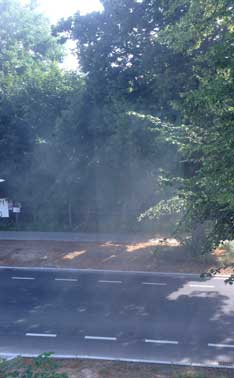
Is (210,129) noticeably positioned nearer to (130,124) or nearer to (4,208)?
(130,124)

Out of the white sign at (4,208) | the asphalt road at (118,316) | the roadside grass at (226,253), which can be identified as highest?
the white sign at (4,208)

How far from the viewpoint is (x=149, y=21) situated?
15.4 meters

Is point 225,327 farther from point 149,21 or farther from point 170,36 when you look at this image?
point 149,21

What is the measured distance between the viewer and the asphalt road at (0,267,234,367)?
29.0 feet

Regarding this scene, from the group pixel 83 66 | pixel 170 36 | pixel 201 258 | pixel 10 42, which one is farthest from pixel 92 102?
pixel 10 42

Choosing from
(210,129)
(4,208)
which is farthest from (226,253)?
(4,208)

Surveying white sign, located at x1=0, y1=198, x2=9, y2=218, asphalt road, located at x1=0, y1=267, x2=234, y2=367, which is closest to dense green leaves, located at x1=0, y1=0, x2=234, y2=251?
white sign, located at x1=0, y1=198, x2=9, y2=218

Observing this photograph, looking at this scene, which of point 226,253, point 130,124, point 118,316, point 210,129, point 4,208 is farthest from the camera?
point 4,208

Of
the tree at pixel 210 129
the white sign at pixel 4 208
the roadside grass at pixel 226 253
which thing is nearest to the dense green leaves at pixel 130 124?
the tree at pixel 210 129

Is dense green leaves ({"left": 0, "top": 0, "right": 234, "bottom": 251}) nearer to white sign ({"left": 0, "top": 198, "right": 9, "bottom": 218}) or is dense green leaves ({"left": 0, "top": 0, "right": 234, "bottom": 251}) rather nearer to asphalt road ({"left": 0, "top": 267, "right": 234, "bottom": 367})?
white sign ({"left": 0, "top": 198, "right": 9, "bottom": 218})

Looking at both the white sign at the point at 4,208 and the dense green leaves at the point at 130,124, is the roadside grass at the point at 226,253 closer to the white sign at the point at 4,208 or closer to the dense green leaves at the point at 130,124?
the dense green leaves at the point at 130,124

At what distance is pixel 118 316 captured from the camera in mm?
10719

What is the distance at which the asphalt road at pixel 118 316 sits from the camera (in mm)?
8844

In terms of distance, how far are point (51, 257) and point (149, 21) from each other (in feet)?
28.5
